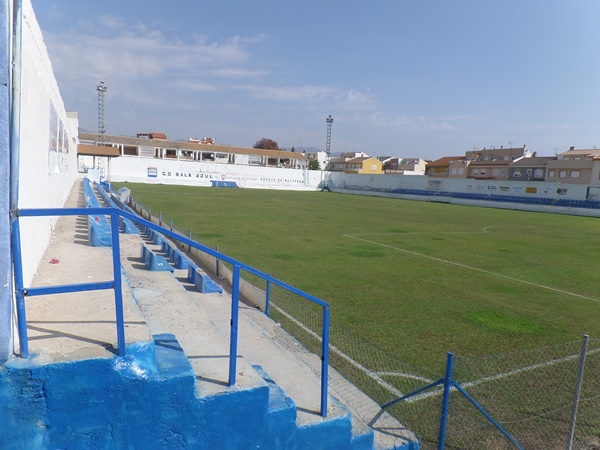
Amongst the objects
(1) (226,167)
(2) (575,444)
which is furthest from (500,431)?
(1) (226,167)

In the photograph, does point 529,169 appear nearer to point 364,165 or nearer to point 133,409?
point 364,165

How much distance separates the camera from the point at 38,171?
4656mm

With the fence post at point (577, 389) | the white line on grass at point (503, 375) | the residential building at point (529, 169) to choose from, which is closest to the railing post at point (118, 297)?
the white line on grass at point (503, 375)

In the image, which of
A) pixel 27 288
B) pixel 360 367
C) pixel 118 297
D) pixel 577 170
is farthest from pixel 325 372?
pixel 577 170

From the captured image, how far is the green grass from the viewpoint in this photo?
7.94m

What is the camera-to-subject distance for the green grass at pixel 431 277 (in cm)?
794

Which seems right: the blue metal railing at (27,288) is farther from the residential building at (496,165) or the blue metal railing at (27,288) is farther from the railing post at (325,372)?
the residential building at (496,165)

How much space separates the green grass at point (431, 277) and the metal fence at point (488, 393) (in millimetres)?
518

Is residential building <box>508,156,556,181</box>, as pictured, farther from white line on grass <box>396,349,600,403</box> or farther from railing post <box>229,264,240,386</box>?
railing post <box>229,264,240,386</box>

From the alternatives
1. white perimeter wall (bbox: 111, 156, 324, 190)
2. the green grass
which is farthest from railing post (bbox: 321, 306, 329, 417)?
white perimeter wall (bbox: 111, 156, 324, 190)

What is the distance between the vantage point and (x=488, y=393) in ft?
18.6

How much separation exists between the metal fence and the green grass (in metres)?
0.52

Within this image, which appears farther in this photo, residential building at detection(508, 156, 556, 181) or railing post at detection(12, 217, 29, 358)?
residential building at detection(508, 156, 556, 181)

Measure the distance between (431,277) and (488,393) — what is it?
7099mm
